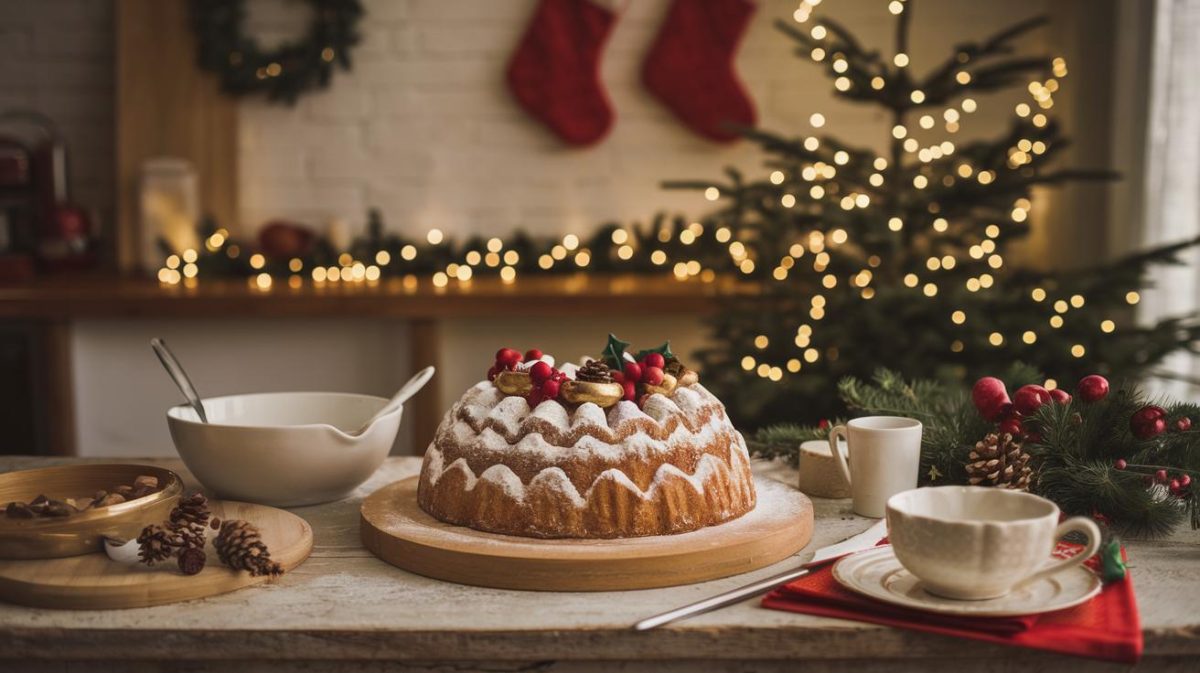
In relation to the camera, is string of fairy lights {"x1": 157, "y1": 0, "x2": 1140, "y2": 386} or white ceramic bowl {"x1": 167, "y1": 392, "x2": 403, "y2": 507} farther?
string of fairy lights {"x1": 157, "y1": 0, "x2": 1140, "y2": 386}

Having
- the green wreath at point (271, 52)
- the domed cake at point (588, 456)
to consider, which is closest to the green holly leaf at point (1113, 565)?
the domed cake at point (588, 456)

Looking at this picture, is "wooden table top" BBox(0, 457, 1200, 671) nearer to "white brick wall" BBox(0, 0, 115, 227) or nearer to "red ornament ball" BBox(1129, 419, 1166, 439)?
"red ornament ball" BBox(1129, 419, 1166, 439)

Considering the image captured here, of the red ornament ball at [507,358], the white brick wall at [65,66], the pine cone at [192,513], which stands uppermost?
the white brick wall at [65,66]

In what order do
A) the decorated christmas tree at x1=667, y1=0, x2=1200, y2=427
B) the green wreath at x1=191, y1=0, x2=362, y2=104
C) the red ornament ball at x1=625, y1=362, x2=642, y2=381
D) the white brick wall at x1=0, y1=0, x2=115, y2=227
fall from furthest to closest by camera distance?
the white brick wall at x1=0, y1=0, x2=115, y2=227, the green wreath at x1=191, y1=0, x2=362, y2=104, the decorated christmas tree at x1=667, y1=0, x2=1200, y2=427, the red ornament ball at x1=625, y1=362, x2=642, y2=381

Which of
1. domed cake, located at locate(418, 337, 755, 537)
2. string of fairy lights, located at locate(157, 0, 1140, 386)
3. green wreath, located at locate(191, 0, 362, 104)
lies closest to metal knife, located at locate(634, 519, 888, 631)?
domed cake, located at locate(418, 337, 755, 537)

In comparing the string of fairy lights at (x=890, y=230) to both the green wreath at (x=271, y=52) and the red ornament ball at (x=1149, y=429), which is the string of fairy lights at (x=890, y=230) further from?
the green wreath at (x=271, y=52)

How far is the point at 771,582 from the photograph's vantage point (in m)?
1.19

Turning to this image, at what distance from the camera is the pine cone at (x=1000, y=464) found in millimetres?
1396

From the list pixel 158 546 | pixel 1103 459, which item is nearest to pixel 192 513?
pixel 158 546

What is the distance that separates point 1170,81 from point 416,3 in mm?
2442

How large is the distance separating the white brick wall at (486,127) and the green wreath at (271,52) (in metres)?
0.08

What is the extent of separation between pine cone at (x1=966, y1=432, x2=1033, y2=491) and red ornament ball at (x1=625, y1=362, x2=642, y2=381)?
415 mm

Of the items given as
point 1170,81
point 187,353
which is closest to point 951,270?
point 1170,81

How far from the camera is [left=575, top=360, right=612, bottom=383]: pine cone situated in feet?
4.42
